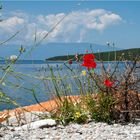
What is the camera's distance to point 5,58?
5.12 m

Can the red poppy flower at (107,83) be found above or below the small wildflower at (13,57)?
below

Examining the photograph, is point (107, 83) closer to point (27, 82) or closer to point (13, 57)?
point (27, 82)

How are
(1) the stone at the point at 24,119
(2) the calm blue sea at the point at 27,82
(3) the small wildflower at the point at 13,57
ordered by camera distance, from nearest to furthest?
(2) the calm blue sea at the point at 27,82
(3) the small wildflower at the point at 13,57
(1) the stone at the point at 24,119

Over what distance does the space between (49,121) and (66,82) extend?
0.85 meters

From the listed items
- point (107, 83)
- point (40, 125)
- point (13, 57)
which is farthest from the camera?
point (107, 83)

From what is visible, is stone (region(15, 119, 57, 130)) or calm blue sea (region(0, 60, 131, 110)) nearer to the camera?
calm blue sea (region(0, 60, 131, 110))

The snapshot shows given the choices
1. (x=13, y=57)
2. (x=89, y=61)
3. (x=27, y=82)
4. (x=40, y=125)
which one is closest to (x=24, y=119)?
(x=40, y=125)

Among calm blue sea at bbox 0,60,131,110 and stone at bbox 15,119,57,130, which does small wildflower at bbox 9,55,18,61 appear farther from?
stone at bbox 15,119,57,130

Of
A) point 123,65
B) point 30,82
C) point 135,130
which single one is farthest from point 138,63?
point 30,82

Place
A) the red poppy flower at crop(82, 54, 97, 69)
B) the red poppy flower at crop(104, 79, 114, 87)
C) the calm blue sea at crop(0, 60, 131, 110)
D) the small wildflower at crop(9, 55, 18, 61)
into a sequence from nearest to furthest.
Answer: the calm blue sea at crop(0, 60, 131, 110)
the small wildflower at crop(9, 55, 18, 61)
the red poppy flower at crop(104, 79, 114, 87)
the red poppy flower at crop(82, 54, 97, 69)

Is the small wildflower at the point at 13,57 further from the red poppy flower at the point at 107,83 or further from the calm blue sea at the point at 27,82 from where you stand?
the red poppy flower at the point at 107,83

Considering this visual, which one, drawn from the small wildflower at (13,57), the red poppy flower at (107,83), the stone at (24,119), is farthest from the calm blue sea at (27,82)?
the red poppy flower at (107,83)

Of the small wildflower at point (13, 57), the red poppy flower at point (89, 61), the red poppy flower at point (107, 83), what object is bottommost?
the red poppy flower at point (107, 83)

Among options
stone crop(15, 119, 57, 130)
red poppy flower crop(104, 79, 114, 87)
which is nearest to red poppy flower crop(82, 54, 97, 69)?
red poppy flower crop(104, 79, 114, 87)
